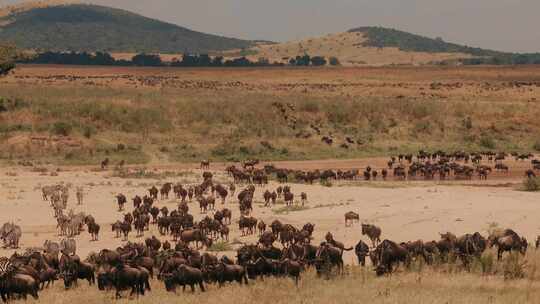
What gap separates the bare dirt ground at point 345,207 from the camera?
25234 millimetres

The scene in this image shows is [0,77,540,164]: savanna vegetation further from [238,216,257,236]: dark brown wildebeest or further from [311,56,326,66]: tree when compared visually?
[311,56,326,66]: tree

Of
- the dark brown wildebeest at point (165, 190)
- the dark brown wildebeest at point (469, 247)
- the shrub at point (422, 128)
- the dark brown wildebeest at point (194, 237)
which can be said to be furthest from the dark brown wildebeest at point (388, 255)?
the shrub at point (422, 128)

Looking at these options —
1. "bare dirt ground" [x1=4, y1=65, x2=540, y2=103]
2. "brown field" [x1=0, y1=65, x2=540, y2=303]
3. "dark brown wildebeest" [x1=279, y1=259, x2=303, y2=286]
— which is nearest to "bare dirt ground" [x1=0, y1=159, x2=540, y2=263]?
"brown field" [x1=0, y1=65, x2=540, y2=303]

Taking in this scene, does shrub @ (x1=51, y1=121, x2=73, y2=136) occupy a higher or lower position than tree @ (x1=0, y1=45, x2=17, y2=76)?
lower

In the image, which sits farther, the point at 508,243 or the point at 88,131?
the point at 88,131

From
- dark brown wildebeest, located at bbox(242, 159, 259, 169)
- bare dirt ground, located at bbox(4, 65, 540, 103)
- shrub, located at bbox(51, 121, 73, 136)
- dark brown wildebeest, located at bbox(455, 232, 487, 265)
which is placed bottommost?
dark brown wildebeest, located at bbox(242, 159, 259, 169)

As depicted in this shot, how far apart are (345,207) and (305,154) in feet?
85.7

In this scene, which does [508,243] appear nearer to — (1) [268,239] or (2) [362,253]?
(2) [362,253]

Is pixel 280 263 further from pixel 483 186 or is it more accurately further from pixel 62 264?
pixel 483 186

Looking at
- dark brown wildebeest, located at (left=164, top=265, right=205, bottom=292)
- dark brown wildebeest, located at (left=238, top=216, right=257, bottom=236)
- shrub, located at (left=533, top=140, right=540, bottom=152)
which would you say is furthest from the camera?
shrub, located at (left=533, top=140, right=540, bottom=152)

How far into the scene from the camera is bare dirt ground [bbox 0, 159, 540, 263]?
25.2m

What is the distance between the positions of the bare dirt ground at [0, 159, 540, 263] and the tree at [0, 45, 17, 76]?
2280cm

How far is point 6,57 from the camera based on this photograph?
6306 centimetres

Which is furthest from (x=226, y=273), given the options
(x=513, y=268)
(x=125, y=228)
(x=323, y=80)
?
(x=323, y=80)
